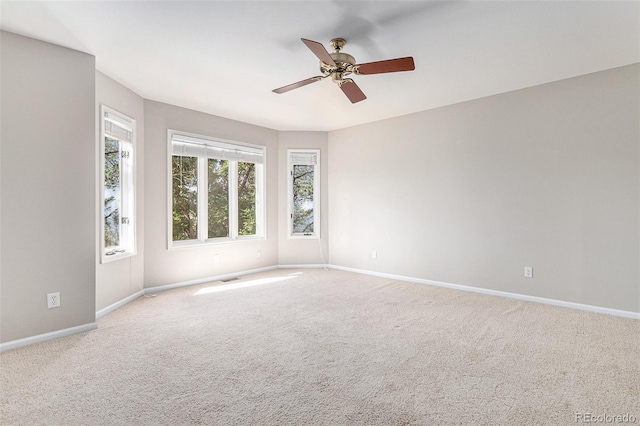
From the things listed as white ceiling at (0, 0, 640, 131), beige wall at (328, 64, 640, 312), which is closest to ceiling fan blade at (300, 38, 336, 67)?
white ceiling at (0, 0, 640, 131)

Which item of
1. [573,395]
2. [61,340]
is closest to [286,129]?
[61,340]

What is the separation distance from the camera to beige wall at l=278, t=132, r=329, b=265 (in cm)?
571

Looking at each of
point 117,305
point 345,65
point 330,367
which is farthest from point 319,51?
point 117,305

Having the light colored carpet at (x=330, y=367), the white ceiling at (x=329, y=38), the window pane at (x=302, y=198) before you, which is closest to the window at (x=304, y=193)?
the window pane at (x=302, y=198)

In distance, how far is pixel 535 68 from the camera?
10.6 ft

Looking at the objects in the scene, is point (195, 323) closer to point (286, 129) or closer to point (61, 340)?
point (61, 340)

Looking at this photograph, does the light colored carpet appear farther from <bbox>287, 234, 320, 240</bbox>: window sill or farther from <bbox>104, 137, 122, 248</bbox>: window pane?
<bbox>287, 234, 320, 240</bbox>: window sill

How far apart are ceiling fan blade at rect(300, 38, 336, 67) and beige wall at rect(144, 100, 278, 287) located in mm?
2775

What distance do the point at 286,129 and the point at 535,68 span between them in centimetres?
367

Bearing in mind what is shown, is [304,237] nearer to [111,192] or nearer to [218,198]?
[218,198]

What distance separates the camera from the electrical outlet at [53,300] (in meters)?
2.70

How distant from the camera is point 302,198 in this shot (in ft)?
19.1

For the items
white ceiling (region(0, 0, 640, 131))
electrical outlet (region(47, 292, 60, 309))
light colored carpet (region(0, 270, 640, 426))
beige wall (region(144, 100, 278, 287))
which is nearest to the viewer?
light colored carpet (region(0, 270, 640, 426))

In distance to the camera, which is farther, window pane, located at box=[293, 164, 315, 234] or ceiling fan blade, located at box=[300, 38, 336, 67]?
window pane, located at box=[293, 164, 315, 234]
